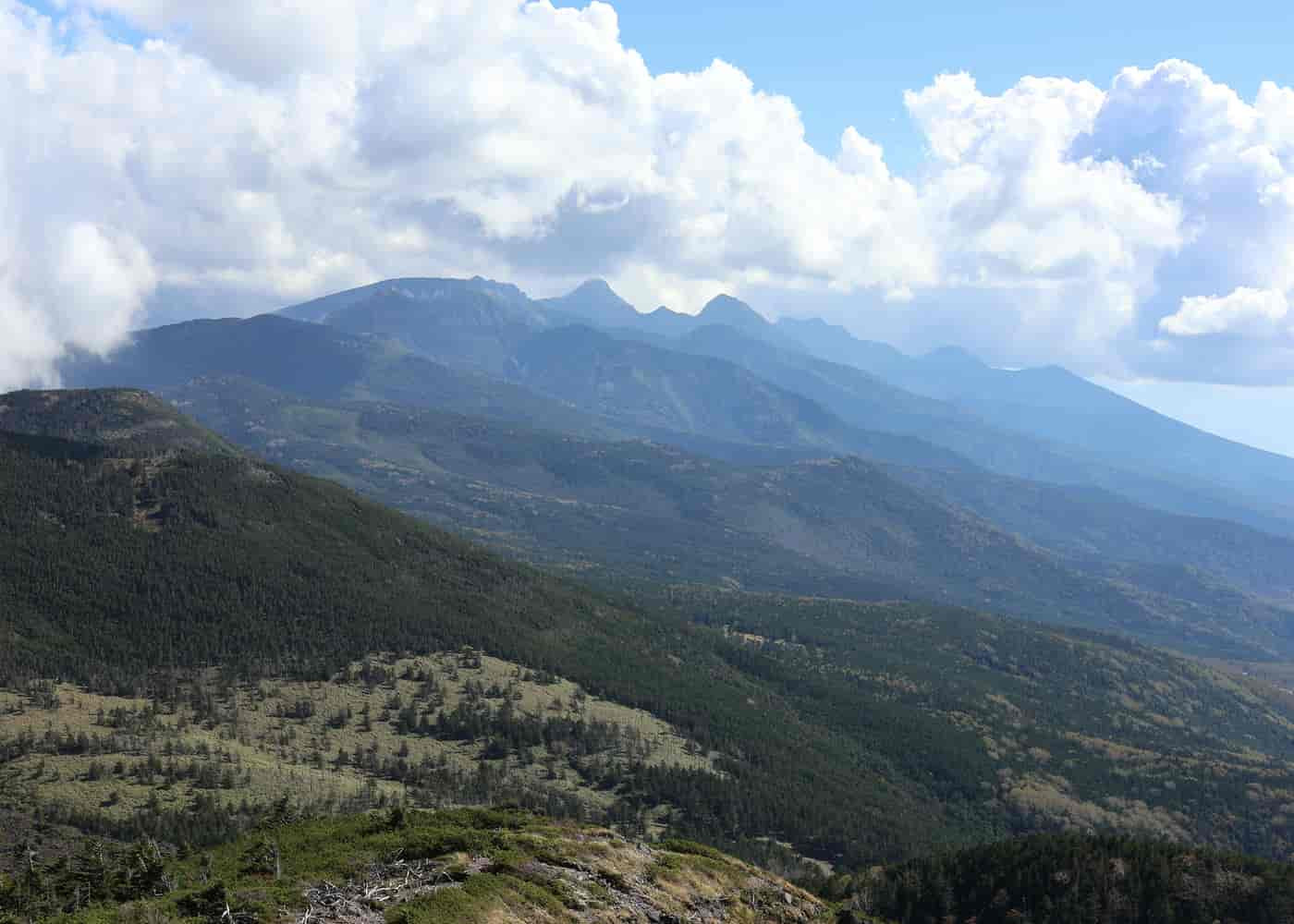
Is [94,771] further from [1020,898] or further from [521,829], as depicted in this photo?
[1020,898]

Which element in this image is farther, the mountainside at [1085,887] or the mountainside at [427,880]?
the mountainside at [1085,887]

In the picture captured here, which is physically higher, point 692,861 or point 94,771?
point 692,861

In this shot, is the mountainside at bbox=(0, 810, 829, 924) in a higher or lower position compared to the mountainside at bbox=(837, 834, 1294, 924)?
higher

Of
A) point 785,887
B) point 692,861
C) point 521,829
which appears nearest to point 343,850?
point 521,829

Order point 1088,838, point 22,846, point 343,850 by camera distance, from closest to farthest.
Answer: point 343,850 → point 22,846 → point 1088,838

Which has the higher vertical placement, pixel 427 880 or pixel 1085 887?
pixel 427 880

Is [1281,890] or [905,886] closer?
[1281,890]

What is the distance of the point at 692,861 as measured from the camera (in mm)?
106062

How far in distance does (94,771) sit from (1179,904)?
192 m

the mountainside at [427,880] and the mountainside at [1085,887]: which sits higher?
the mountainside at [427,880]

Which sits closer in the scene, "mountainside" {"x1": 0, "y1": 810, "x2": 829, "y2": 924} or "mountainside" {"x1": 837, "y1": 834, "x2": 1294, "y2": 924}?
"mountainside" {"x1": 0, "y1": 810, "x2": 829, "y2": 924}

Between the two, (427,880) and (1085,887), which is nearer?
(427,880)

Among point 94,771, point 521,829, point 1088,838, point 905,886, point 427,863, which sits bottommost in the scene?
point 94,771

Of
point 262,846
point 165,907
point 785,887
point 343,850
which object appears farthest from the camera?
point 785,887
